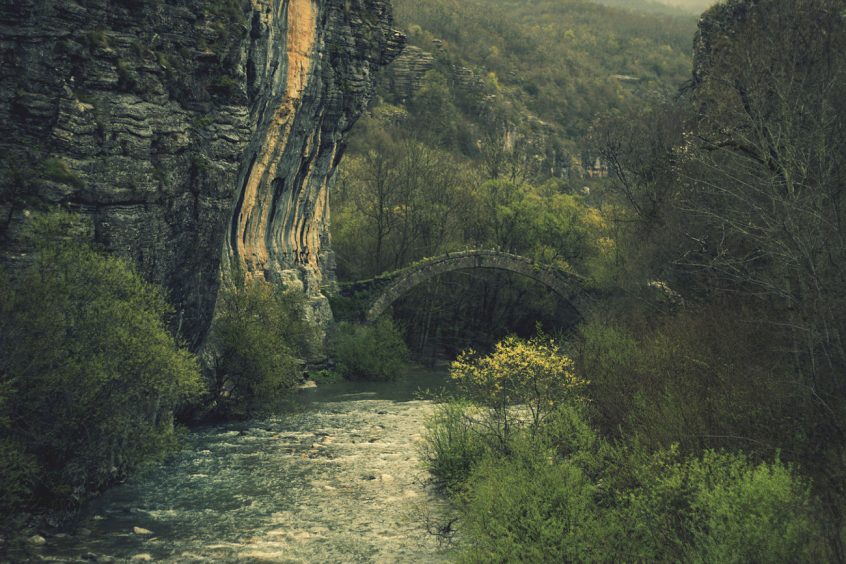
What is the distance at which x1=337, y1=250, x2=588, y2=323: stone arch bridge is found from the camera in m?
55.5

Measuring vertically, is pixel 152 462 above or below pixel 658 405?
below

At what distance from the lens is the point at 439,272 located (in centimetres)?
5634

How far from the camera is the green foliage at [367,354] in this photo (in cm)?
4950

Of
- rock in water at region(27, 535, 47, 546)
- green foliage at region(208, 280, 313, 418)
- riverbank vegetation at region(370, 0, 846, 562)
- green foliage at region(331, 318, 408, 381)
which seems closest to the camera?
riverbank vegetation at region(370, 0, 846, 562)

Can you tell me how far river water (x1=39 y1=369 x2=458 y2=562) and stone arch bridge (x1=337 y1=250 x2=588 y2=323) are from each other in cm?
2120

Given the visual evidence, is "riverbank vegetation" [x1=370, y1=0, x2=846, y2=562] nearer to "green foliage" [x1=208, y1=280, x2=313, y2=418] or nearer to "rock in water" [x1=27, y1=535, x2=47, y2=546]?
"rock in water" [x1=27, y1=535, x2=47, y2=546]

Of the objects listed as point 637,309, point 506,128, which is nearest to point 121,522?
point 637,309

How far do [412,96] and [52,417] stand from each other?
96932 mm

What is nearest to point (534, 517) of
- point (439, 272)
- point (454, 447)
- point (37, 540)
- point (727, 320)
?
point (454, 447)

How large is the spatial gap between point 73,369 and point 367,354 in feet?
98.7

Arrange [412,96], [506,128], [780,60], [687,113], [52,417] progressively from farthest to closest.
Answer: [506,128] → [412,96] → [687,113] → [780,60] → [52,417]

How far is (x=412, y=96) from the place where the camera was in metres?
113

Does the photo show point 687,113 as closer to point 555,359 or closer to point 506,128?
point 555,359

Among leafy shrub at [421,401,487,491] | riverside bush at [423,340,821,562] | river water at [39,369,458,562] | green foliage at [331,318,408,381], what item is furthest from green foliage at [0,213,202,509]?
green foliage at [331,318,408,381]
